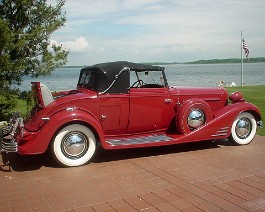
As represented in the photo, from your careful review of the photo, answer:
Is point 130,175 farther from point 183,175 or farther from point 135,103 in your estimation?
point 135,103

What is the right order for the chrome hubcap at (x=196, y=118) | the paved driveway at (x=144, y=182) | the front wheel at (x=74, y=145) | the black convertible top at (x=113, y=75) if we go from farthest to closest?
the chrome hubcap at (x=196, y=118)
the black convertible top at (x=113, y=75)
the front wheel at (x=74, y=145)
the paved driveway at (x=144, y=182)

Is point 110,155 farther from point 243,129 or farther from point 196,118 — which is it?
point 243,129

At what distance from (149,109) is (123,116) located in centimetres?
56

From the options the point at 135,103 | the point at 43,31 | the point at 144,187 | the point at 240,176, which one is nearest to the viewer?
the point at 144,187

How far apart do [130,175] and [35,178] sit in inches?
57.7

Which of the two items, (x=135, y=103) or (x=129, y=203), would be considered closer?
(x=129, y=203)

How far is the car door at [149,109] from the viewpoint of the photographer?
20.1 feet

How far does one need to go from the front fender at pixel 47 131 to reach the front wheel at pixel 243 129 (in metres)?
3.16

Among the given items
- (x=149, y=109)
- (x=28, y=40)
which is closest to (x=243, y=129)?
(x=149, y=109)

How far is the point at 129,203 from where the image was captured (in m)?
3.96

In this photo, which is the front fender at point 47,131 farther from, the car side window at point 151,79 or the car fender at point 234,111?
the car fender at point 234,111

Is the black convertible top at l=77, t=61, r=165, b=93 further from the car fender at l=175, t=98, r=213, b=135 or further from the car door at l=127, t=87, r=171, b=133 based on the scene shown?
the car fender at l=175, t=98, r=213, b=135

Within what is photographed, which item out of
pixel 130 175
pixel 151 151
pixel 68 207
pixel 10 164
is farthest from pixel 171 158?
pixel 10 164

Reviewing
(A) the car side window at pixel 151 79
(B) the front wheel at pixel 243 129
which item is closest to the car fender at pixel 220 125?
(B) the front wheel at pixel 243 129
